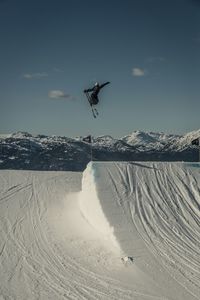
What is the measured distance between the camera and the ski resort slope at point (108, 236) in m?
15.0

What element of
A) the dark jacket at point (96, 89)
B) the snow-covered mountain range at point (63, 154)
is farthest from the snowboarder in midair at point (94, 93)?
the snow-covered mountain range at point (63, 154)

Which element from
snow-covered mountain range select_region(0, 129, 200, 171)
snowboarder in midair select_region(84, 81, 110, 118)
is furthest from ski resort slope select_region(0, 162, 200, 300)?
snow-covered mountain range select_region(0, 129, 200, 171)

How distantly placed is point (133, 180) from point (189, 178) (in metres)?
3.18

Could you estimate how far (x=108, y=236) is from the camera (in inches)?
737

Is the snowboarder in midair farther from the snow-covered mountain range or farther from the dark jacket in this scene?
the snow-covered mountain range

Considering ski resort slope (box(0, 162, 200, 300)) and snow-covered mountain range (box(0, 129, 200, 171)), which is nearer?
ski resort slope (box(0, 162, 200, 300))

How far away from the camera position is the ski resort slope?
15039 millimetres

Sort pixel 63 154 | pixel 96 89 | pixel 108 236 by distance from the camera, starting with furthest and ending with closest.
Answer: pixel 63 154 → pixel 96 89 → pixel 108 236

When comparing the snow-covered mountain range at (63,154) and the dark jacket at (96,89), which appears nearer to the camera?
the dark jacket at (96,89)

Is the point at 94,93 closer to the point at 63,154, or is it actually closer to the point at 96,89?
the point at 96,89

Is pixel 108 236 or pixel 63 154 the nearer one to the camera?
pixel 108 236

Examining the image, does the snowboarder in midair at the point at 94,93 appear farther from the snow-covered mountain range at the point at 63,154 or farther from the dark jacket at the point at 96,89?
the snow-covered mountain range at the point at 63,154

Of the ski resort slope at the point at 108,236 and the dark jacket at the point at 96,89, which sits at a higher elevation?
the dark jacket at the point at 96,89

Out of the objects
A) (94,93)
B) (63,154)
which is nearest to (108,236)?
(94,93)
